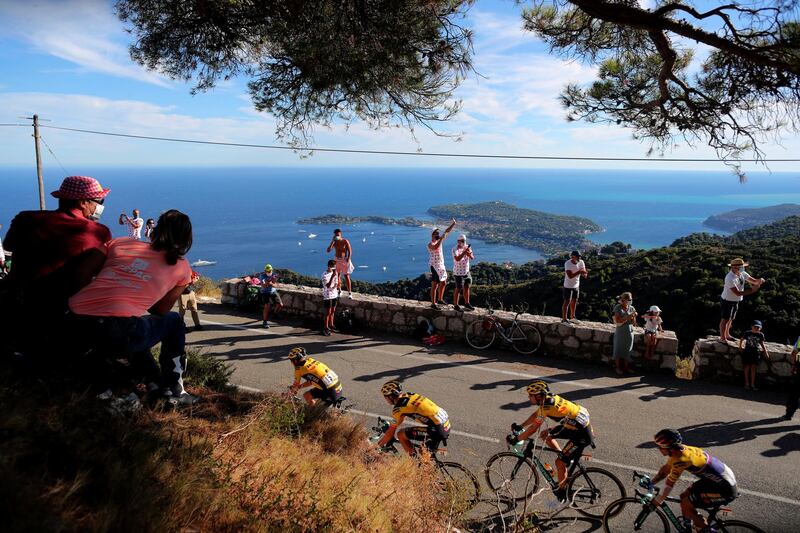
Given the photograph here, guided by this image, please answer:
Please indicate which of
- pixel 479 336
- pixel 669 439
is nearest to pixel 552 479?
pixel 669 439

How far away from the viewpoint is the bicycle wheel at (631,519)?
5086 mm

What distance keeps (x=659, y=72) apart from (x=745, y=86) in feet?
4.55

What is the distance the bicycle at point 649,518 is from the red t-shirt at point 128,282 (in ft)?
15.3

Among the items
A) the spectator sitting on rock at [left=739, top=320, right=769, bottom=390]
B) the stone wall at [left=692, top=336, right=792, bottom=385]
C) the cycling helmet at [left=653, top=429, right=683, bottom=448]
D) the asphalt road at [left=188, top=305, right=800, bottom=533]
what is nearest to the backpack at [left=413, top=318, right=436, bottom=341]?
the asphalt road at [left=188, top=305, right=800, bottom=533]

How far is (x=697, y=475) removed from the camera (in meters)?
4.89

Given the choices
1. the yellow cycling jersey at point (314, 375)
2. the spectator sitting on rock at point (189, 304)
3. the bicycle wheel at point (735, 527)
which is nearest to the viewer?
the bicycle wheel at point (735, 527)

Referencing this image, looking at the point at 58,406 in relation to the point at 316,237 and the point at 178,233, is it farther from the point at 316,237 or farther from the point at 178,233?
the point at 316,237

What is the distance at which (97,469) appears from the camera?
2.98m

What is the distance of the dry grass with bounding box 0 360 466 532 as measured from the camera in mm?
2602

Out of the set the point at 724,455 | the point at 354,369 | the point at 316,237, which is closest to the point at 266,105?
the point at 354,369

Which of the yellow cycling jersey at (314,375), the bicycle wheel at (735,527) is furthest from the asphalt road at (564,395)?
the yellow cycling jersey at (314,375)

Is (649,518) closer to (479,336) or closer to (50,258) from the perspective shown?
(479,336)

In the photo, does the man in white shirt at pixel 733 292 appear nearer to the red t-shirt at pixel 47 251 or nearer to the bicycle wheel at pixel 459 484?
the bicycle wheel at pixel 459 484

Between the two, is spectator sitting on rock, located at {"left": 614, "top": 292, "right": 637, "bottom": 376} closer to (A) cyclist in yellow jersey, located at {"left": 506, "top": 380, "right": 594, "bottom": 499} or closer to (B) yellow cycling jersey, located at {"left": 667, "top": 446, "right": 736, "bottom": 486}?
(A) cyclist in yellow jersey, located at {"left": 506, "top": 380, "right": 594, "bottom": 499}
